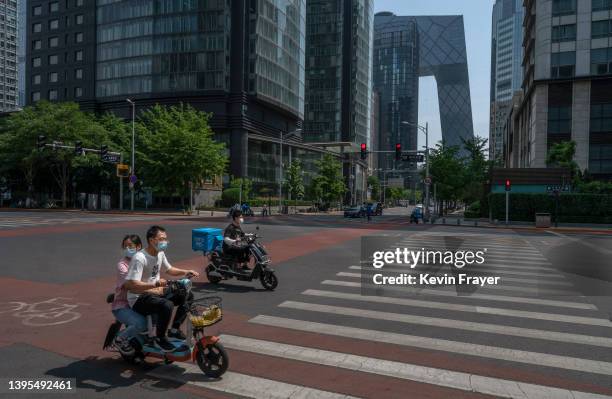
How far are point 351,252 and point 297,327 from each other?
33.2ft

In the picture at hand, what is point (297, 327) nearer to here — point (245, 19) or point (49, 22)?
point (245, 19)

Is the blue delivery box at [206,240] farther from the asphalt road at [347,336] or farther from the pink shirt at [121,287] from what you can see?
the pink shirt at [121,287]

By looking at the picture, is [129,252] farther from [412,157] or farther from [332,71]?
[332,71]

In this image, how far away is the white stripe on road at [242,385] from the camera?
4824mm

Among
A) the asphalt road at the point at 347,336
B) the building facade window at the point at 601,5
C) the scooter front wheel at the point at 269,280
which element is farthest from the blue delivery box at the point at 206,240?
the building facade window at the point at 601,5

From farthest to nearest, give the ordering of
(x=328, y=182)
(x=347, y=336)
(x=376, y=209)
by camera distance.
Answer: (x=328, y=182)
(x=376, y=209)
(x=347, y=336)

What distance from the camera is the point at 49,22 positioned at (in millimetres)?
81312

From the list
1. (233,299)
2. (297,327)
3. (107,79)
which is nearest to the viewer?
(297,327)

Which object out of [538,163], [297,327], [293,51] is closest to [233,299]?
[297,327]

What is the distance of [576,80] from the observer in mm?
49469

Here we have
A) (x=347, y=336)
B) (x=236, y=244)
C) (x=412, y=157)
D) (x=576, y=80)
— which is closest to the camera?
(x=347, y=336)

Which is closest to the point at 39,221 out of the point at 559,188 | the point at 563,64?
the point at 559,188

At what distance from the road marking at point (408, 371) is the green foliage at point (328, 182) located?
69051 mm

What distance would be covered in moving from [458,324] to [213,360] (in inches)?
165
